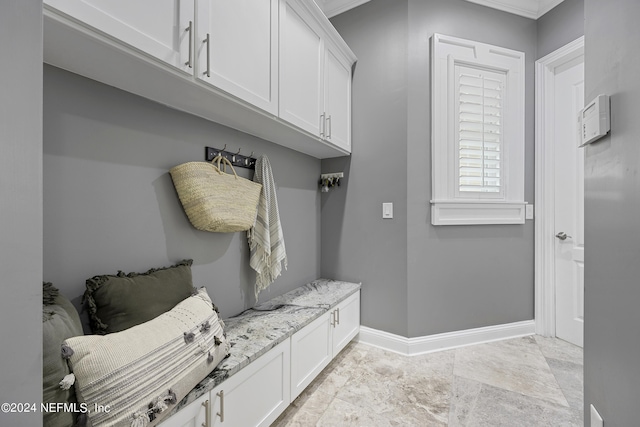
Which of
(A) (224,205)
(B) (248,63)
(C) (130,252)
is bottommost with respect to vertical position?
(C) (130,252)

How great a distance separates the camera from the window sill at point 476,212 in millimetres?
2145

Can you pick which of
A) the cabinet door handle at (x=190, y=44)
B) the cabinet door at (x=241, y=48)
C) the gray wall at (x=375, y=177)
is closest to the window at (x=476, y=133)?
the gray wall at (x=375, y=177)

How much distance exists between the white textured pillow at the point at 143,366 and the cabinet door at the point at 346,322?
1.07m

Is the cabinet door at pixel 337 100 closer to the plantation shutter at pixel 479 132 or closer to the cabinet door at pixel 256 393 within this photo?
the plantation shutter at pixel 479 132

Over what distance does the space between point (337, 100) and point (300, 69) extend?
0.53m

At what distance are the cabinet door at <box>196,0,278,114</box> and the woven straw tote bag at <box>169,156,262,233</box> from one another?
40cm

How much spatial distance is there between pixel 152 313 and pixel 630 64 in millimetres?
1738

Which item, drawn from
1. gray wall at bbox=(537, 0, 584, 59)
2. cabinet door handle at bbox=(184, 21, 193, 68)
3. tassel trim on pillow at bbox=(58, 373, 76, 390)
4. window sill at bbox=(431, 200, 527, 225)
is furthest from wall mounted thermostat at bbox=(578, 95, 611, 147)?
gray wall at bbox=(537, 0, 584, 59)

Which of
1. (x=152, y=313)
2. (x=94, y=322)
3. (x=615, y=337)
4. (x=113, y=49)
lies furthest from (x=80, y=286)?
(x=615, y=337)

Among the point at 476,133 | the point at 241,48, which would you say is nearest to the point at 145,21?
the point at 241,48

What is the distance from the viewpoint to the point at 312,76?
1749mm

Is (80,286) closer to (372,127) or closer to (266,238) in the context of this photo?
(266,238)

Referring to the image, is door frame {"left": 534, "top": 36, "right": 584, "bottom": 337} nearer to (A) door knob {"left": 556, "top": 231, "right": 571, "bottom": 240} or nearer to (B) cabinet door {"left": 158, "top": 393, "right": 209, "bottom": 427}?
(A) door knob {"left": 556, "top": 231, "right": 571, "bottom": 240}

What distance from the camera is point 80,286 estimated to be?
0.97 meters
